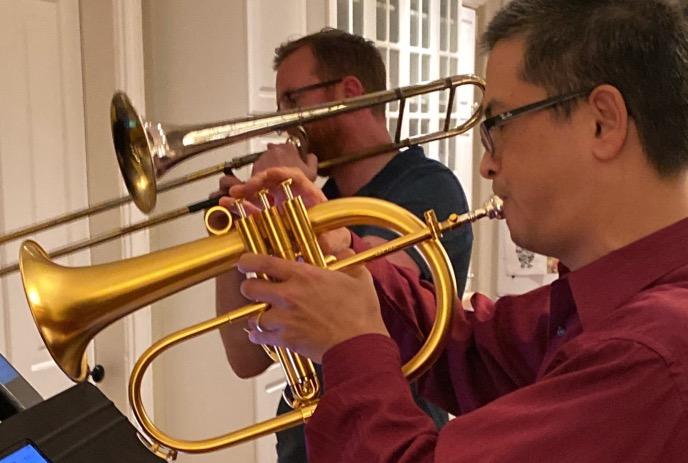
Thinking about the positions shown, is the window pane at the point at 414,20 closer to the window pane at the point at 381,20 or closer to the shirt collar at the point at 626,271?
the window pane at the point at 381,20

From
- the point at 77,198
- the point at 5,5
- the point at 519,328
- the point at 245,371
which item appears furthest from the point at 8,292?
the point at 519,328

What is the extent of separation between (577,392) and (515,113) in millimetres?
294

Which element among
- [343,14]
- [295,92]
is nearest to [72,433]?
[295,92]

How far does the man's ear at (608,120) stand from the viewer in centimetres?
67

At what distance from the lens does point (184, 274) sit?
0.78 m

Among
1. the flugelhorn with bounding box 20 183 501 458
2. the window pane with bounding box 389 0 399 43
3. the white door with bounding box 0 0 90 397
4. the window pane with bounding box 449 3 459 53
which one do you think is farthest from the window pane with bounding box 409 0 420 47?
the flugelhorn with bounding box 20 183 501 458

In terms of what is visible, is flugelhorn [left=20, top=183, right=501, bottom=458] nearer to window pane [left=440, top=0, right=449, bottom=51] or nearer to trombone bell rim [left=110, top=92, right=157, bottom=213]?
trombone bell rim [left=110, top=92, right=157, bottom=213]

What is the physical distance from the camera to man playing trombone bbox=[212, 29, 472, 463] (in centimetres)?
116

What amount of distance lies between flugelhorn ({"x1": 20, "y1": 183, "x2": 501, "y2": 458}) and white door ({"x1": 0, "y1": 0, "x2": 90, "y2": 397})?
114 cm

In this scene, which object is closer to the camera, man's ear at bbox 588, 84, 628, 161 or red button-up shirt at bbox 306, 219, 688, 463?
red button-up shirt at bbox 306, 219, 688, 463

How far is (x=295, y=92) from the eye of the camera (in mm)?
1339

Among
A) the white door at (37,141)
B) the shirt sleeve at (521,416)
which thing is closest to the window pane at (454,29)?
the white door at (37,141)

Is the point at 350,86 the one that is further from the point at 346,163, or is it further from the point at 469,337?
the point at 469,337

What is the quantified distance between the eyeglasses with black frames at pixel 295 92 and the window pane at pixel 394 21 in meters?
1.25
